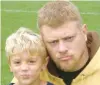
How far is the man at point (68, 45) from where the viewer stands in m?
4.27

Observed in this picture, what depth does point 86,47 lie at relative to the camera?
4.62 meters

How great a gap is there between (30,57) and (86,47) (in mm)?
703

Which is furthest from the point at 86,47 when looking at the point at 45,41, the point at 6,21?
the point at 6,21

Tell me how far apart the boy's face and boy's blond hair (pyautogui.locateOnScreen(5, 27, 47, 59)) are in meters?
0.05

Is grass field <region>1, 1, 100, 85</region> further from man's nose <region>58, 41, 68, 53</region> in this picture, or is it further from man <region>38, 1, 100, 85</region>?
man's nose <region>58, 41, 68, 53</region>

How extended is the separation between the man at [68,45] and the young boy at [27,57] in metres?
0.12

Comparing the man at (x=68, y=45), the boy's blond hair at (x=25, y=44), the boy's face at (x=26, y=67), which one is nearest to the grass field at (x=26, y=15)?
the man at (x=68, y=45)

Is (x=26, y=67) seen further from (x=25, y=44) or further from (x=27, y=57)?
(x=25, y=44)

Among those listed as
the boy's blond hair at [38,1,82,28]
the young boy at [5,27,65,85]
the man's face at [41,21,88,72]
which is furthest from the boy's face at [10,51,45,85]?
the boy's blond hair at [38,1,82,28]

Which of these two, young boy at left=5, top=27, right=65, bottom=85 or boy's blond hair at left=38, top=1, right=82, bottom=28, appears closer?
young boy at left=5, top=27, right=65, bottom=85

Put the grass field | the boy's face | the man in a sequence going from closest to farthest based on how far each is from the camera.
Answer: the boy's face < the man < the grass field

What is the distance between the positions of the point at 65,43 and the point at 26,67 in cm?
43

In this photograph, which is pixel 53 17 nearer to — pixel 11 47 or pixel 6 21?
pixel 11 47

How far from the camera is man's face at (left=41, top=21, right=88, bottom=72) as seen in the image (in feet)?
13.9
